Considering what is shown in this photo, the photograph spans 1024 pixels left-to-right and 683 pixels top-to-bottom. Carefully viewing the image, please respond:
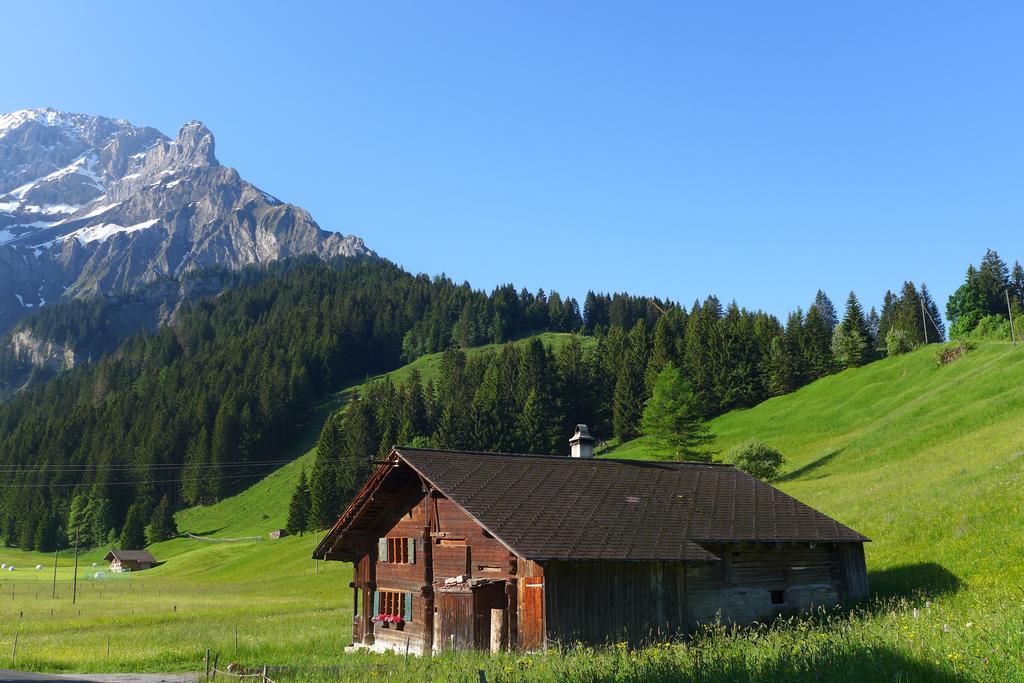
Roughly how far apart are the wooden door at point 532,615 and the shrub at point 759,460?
1765 inches

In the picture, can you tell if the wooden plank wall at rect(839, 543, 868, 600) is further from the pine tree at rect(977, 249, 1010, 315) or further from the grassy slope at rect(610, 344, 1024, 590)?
the pine tree at rect(977, 249, 1010, 315)

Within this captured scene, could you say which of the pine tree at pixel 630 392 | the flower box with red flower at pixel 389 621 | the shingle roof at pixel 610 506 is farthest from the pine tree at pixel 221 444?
the shingle roof at pixel 610 506

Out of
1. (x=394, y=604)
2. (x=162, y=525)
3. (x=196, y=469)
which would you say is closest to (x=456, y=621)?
(x=394, y=604)

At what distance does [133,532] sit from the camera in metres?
119

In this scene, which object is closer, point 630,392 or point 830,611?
point 830,611

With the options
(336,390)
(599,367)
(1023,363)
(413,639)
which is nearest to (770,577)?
(413,639)

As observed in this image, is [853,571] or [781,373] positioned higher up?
[781,373]

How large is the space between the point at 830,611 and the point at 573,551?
987 cm

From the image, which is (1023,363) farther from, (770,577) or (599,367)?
(599,367)

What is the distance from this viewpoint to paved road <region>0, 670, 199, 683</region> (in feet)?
74.5

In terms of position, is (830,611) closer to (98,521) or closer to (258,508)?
(258,508)

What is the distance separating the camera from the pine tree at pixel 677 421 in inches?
2827

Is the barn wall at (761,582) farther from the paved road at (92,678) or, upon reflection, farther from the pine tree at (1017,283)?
the pine tree at (1017,283)

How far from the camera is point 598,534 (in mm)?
22953
